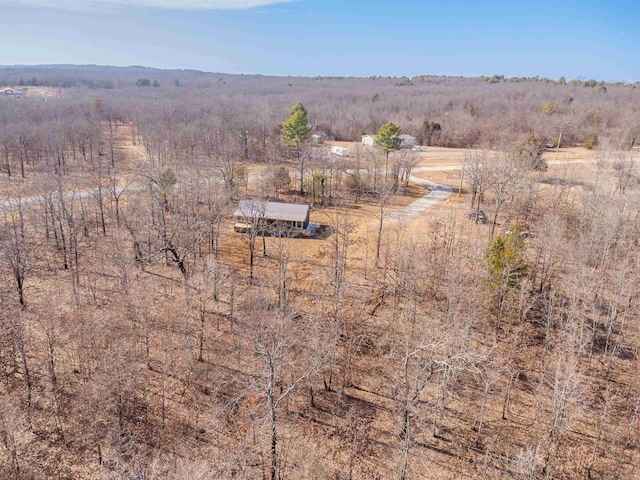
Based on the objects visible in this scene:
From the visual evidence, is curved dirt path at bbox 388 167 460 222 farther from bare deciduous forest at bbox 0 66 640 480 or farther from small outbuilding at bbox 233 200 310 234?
small outbuilding at bbox 233 200 310 234

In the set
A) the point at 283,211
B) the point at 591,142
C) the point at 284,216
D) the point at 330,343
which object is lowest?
the point at 330,343

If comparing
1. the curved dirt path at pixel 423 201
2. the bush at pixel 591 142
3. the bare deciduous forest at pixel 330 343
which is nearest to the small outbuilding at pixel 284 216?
the bare deciduous forest at pixel 330 343

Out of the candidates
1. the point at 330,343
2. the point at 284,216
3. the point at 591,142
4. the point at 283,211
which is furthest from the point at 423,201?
the point at 591,142

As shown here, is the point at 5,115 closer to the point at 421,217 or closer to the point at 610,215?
the point at 421,217

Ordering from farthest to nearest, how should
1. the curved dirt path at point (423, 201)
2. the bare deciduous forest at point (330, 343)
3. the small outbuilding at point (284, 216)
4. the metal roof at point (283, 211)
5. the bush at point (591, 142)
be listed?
the bush at point (591, 142), the curved dirt path at point (423, 201), the metal roof at point (283, 211), the small outbuilding at point (284, 216), the bare deciduous forest at point (330, 343)

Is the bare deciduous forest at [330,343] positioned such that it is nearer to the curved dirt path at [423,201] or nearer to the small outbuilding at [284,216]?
the curved dirt path at [423,201]

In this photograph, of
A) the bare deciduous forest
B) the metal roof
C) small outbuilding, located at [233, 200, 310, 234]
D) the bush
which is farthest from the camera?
the bush

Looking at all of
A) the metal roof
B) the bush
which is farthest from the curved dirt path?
the bush

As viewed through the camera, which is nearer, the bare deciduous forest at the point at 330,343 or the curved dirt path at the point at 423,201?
the bare deciduous forest at the point at 330,343

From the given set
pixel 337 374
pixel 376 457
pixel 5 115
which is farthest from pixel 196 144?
pixel 376 457

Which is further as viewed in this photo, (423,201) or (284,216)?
(423,201)

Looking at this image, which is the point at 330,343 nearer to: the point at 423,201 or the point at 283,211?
the point at 283,211
